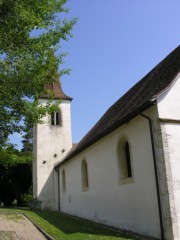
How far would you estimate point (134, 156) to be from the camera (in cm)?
1165

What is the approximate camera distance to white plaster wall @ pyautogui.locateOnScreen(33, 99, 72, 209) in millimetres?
26609

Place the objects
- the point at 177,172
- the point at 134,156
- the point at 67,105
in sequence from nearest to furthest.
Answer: the point at 177,172 < the point at 134,156 < the point at 67,105

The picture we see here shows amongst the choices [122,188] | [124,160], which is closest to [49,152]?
[124,160]

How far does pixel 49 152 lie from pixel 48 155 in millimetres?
304

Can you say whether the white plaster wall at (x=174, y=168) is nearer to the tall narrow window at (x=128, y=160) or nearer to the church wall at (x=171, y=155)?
the church wall at (x=171, y=155)

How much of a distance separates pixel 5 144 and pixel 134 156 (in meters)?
4.86

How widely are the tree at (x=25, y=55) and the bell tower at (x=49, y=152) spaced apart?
15.2m

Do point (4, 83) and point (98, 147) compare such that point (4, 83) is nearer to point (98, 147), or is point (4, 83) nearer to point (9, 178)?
point (98, 147)

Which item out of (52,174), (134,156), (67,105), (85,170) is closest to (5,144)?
(134,156)

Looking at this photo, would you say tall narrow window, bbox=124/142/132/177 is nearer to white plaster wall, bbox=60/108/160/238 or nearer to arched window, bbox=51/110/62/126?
white plaster wall, bbox=60/108/160/238

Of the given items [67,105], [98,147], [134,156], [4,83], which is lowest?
[134,156]

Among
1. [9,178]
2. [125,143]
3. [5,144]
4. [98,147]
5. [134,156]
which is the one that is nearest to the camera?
[5,144]

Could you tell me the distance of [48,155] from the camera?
1083 inches

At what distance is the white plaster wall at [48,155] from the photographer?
2661cm
